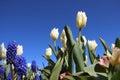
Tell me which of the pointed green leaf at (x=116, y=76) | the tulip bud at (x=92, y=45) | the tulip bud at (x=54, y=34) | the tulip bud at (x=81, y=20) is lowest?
the pointed green leaf at (x=116, y=76)

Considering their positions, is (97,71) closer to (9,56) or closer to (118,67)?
(118,67)

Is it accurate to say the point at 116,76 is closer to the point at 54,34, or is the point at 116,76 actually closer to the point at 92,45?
the point at 92,45

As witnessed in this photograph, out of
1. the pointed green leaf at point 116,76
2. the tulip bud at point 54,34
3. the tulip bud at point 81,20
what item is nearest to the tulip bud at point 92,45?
the tulip bud at point 81,20

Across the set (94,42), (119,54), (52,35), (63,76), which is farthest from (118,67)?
(52,35)

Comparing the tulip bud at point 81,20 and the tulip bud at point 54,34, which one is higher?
the tulip bud at point 54,34

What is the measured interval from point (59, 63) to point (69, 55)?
0.41 m

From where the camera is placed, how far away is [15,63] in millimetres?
3203

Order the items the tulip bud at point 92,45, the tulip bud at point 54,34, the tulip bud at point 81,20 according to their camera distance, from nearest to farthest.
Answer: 1. the tulip bud at point 81,20
2. the tulip bud at point 92,45
3. the tulip bud at point 54,34

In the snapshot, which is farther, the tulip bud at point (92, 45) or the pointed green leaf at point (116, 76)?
the tulip bud at point (92, 45)

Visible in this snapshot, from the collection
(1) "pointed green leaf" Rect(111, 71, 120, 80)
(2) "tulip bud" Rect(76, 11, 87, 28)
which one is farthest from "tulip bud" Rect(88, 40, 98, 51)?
(1) "pointed green leaf" Rect(111, 71, 120, 80)

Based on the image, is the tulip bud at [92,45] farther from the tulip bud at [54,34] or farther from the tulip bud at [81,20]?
the tulip bud at [54,34]

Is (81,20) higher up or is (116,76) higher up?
(81,20)

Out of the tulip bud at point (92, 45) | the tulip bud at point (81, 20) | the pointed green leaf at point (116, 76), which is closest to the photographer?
the pointed green leaf at point (116, 76)

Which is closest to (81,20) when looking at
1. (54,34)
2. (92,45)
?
(92,45)
